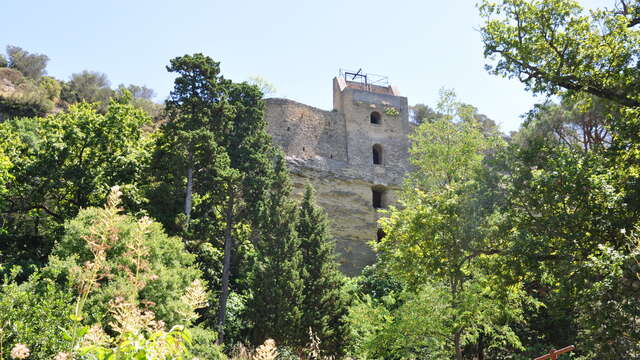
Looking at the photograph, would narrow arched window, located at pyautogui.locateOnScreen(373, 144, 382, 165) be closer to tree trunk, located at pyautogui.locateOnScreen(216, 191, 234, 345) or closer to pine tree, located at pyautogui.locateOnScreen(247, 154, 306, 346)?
pine tree, located at pyautogui.locateOnScreen(247, 154, 306, 346)

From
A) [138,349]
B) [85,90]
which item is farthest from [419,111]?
[138,349]

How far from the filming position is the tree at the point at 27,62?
45938mm

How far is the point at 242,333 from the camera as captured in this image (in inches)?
843

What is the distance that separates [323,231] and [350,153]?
1241 cm

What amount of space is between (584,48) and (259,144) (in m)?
15.5

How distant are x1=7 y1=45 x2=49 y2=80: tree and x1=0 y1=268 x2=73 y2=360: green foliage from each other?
4047 cm

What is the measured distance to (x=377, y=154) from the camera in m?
37.7

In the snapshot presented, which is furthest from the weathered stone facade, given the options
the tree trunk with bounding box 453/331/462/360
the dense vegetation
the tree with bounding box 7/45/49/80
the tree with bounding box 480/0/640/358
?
the tree with bounding box 7/45/49/80

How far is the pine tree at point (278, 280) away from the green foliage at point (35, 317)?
29.7 ft

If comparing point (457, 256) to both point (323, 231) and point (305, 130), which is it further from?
point (305, 130)

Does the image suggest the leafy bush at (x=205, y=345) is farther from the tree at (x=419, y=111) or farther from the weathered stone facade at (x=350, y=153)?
the tree at (x=419, y=111)

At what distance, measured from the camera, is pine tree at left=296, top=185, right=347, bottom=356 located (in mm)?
20375

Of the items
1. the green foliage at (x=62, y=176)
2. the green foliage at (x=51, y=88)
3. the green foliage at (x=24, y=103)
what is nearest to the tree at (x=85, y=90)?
the green foliage at (x=51, y=88)

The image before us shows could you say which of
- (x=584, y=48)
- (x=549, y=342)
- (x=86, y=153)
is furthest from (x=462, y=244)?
(x=86, y=153)
